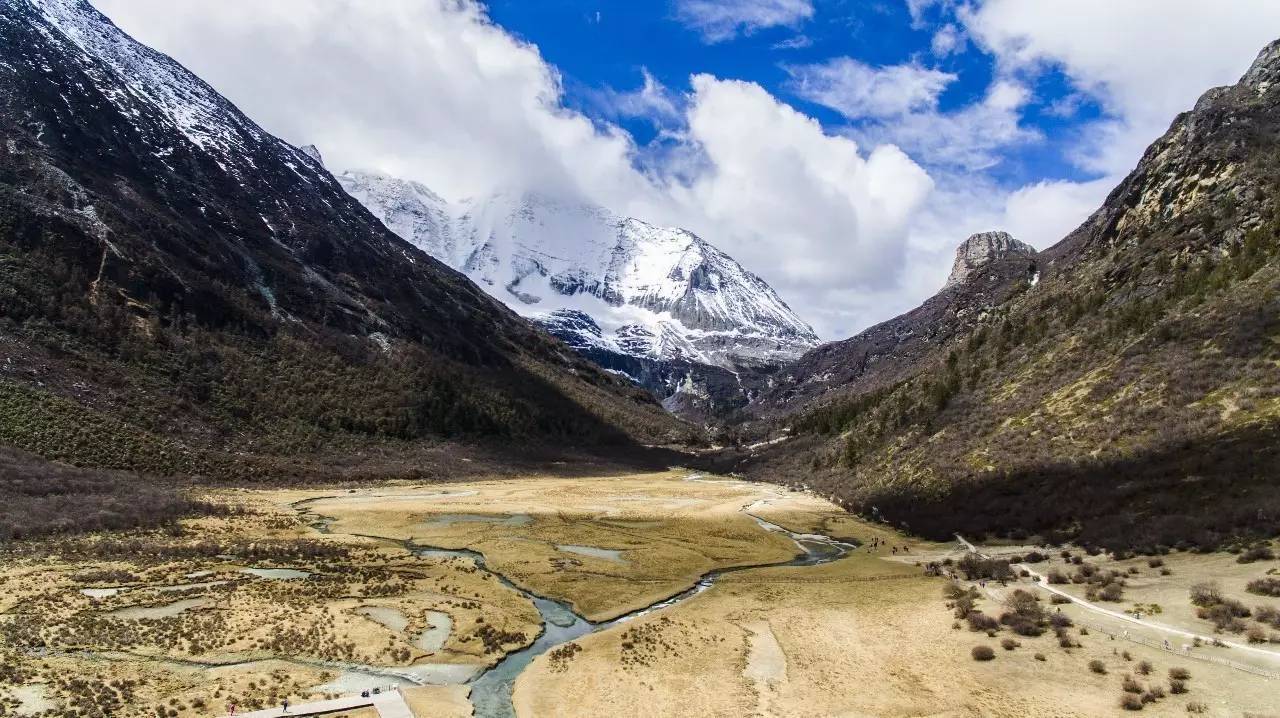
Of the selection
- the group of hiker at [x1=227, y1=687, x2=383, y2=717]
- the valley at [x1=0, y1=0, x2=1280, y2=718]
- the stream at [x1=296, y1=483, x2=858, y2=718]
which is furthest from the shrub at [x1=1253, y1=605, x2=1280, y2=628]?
the group of hiker at [x1=227, y1=687, x2=383, y2=717]

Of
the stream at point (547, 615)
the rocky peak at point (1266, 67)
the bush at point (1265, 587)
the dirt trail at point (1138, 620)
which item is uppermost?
the rocky peak at point (1266, 67)

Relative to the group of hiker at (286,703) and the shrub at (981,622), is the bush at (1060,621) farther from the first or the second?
the group of hiker at (286,703)

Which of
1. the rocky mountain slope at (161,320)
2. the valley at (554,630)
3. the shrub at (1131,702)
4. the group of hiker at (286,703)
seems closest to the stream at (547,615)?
the valley at (554,630)

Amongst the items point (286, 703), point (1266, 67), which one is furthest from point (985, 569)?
point (1266, 67)

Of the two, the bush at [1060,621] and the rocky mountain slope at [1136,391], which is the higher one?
the rocky mountain slope at [1136,391]

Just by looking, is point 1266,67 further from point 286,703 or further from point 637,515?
point 286,703

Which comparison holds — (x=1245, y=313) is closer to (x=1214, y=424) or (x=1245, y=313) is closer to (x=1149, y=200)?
(x=1214, y=424)
